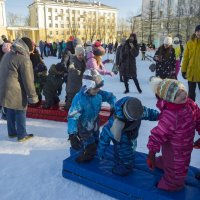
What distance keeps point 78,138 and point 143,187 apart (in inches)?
34.6

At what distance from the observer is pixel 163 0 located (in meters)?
50.9

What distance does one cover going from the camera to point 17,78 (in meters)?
3.69

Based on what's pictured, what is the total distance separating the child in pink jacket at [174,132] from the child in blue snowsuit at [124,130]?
0.25 metres

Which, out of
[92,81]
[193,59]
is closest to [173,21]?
[193,59]

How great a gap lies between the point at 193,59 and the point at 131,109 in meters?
2.91

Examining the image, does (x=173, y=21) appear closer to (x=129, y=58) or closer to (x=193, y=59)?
(x=129, y=58)

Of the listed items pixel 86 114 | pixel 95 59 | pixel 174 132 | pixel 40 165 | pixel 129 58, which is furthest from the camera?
pixel 129 58

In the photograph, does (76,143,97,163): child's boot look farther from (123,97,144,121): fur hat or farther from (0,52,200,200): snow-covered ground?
(123,97,144,121): fur hat

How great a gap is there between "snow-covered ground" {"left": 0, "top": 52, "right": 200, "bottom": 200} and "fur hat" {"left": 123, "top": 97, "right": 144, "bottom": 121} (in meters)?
0.88

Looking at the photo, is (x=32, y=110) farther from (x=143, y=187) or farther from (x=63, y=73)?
(x=143, y=187)

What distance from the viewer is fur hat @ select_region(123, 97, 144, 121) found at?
2.37 m

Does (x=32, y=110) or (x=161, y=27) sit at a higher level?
(x=161, y=27)

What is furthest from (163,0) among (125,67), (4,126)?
(4,126)

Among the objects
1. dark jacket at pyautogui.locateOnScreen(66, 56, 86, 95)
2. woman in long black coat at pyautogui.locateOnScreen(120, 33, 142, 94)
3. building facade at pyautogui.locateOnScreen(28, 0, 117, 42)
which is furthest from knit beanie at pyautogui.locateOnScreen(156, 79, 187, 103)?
building facade at pyautogui.locateOnScreen(28, 0, 117, 42)
